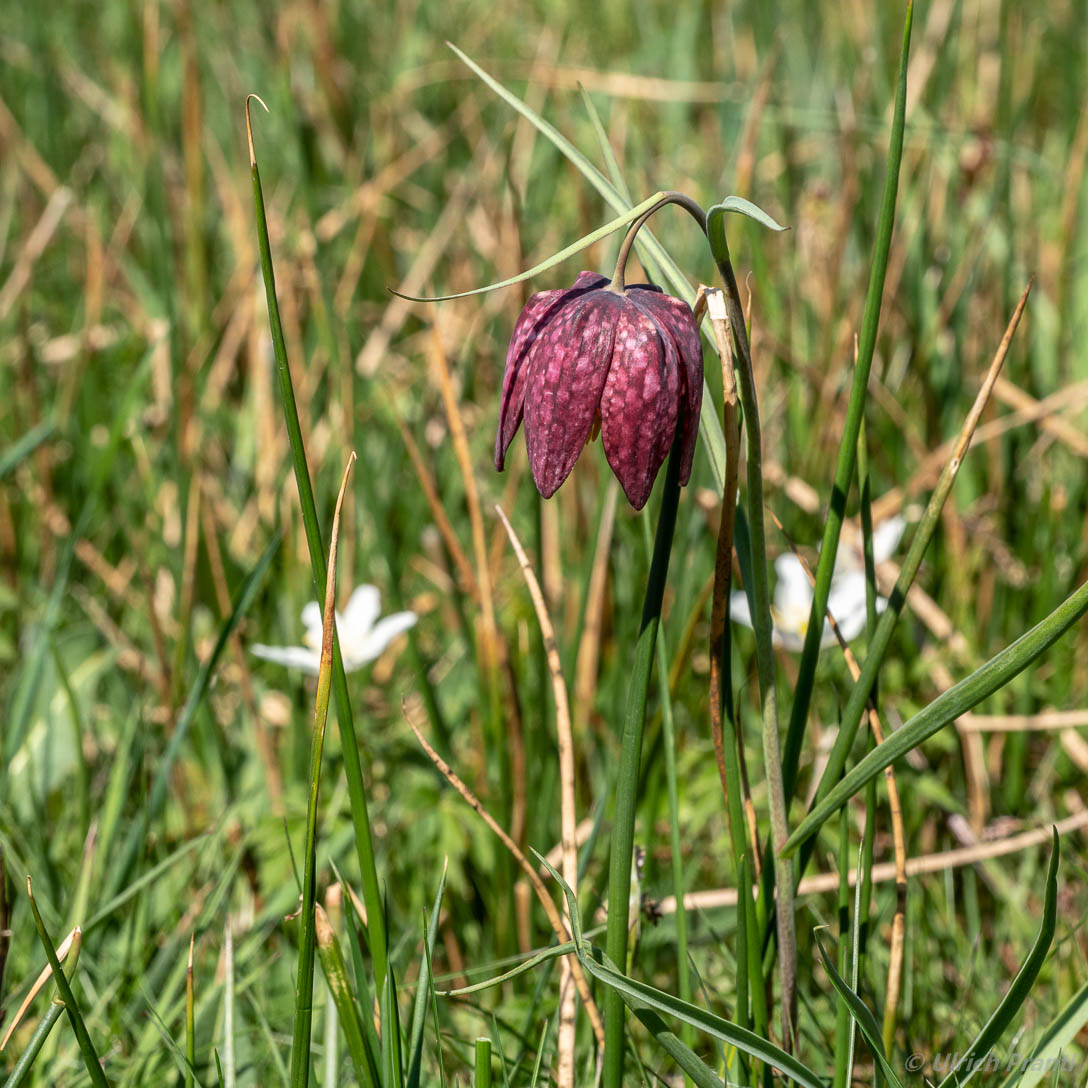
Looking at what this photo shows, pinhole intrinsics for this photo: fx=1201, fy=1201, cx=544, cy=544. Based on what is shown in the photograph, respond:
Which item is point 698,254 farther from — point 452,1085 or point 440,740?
point 452,1085

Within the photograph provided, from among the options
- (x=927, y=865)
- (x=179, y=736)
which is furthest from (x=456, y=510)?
(x=927, y=865)

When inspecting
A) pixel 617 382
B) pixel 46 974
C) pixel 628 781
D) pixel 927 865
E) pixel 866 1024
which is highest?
pixel 617 382

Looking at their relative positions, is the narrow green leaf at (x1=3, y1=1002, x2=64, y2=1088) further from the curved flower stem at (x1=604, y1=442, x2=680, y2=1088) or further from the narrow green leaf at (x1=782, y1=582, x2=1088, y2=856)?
the narrow green leaf at (x1=782, y1=582, x2=1088, y2=856)

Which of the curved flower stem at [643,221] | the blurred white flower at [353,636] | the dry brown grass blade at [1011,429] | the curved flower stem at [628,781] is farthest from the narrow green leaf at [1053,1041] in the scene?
the dry brown grass blade at [1011,429]

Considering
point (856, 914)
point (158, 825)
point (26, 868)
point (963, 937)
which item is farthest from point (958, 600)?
point (26, 868)

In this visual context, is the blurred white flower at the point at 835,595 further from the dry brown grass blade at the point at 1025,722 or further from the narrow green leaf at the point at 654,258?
the narrow green leaf at the point at 654,258

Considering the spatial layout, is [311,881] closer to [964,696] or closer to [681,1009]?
[681,1009]
